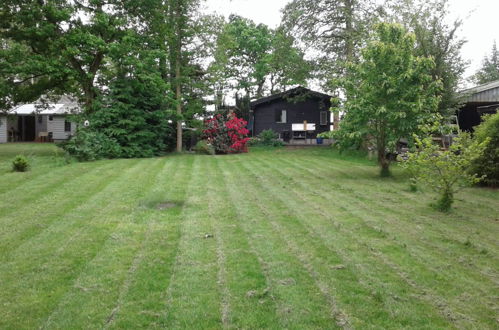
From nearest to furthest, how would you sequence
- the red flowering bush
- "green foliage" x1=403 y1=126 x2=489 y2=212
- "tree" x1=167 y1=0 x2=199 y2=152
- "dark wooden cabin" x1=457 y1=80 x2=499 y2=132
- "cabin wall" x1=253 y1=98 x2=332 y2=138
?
"green foliage" x1=403 y1=126 x2=489 y2=212 < "dark wooden cabin" x1=457 y1=80 x2=499 y2=132 < "tree" x1=167 y1=0 x2=199 y2=152 < the red flowering bush < "cabin wall" x1=253 y1=98 x2=332 y2=138

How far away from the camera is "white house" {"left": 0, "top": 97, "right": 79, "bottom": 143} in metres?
33.8

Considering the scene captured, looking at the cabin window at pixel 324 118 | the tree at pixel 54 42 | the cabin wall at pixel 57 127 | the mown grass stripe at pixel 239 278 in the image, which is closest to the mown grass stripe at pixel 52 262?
the mown grass stripe at pixel 239 278

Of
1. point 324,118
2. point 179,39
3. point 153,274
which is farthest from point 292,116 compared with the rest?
point 153,274

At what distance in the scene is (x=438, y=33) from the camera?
16.6m

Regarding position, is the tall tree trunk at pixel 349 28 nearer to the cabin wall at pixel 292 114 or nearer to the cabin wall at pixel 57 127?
the cabin wall at pixel 292 114

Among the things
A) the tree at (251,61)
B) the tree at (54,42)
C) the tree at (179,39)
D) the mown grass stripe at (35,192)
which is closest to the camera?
the mown grass stripe at (35,192)

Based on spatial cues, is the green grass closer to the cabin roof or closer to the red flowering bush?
the red flowering bush

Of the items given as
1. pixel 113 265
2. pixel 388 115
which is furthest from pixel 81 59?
pixel 113 265

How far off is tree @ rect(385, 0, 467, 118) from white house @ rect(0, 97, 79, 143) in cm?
2703

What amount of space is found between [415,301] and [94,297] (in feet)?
10.5

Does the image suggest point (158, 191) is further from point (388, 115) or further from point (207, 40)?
point (207, 40)

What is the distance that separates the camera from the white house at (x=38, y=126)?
33.8 meters

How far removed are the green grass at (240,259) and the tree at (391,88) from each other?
3658mm

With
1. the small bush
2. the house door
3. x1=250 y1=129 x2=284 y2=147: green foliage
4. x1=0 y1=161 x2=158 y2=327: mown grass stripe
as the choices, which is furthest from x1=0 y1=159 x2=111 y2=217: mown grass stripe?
the house door
